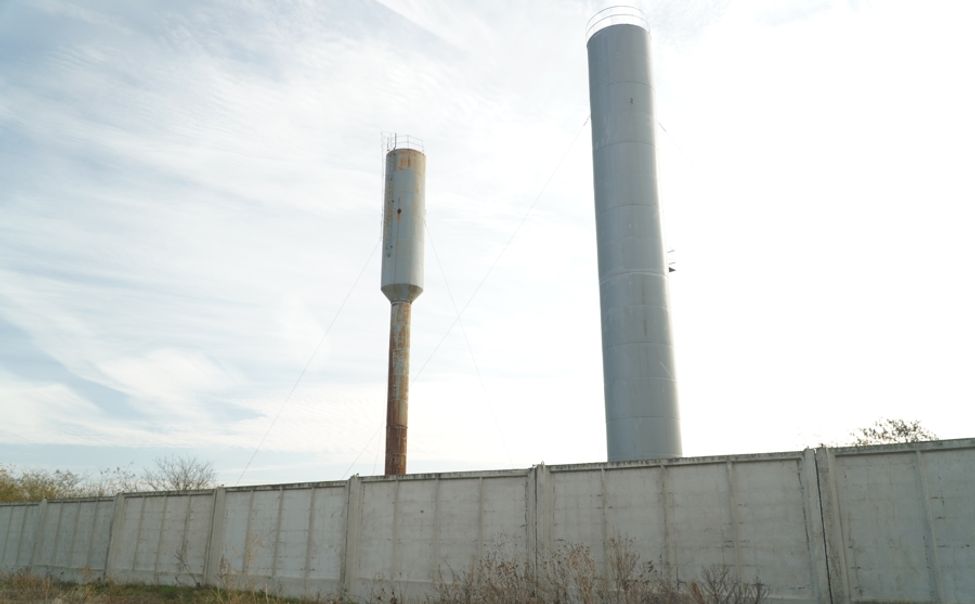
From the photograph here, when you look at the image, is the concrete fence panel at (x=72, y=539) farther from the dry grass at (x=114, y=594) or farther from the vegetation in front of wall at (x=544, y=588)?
the vegetation in front of wall at (x=544, y=588)

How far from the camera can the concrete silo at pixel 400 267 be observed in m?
27.0

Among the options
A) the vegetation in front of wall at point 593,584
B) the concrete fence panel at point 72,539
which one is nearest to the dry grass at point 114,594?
the concrete fence panel at point 72,539

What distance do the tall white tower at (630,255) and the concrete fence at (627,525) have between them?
5047 mm

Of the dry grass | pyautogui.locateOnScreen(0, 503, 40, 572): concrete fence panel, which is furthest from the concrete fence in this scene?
pyautogui.locateOnScreen(0, 503, 40, 572): concrete fence panel

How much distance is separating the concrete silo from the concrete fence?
743 cm

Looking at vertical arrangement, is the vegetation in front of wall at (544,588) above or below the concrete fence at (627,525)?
below

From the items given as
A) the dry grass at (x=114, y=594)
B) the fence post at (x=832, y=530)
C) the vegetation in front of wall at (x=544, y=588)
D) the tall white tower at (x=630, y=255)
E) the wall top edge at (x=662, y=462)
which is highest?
the tall white tower at (x=630, y=255)

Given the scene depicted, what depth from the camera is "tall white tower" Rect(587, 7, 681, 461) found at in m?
19.5

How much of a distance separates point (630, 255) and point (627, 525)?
9.00 meters

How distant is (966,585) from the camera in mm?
10953

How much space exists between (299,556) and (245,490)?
3.17 metres

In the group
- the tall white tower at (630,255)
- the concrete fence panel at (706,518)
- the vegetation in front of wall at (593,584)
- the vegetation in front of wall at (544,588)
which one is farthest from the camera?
the tall white tower at (630,255)

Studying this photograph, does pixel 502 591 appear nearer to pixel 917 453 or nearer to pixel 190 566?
pixel 917 453

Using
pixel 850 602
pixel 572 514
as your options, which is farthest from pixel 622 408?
pixel 850 602
